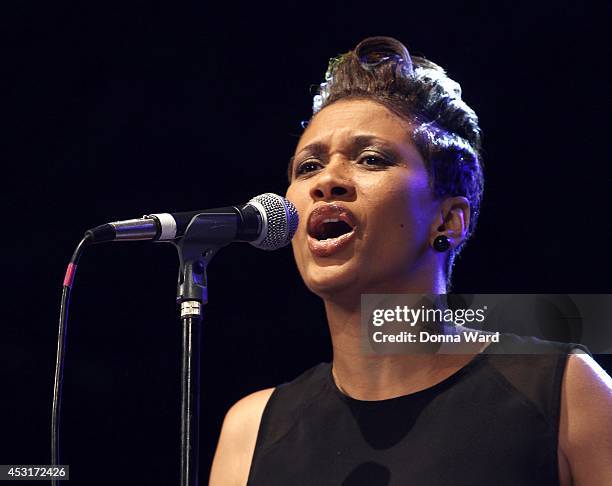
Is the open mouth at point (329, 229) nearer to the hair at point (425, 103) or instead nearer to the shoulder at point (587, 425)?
the hair at point (425, 103)

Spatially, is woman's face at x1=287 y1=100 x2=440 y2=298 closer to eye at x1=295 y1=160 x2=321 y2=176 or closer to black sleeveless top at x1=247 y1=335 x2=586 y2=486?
eye at x1=295 y1=160 x2=321 y2=176

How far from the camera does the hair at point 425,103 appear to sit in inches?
113

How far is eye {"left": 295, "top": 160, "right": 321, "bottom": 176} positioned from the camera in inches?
113

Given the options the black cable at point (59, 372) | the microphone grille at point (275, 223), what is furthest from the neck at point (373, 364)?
the black cable at point (59, 372)

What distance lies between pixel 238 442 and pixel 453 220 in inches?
44.7

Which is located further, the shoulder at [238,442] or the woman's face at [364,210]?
the shoulder at [238,442]

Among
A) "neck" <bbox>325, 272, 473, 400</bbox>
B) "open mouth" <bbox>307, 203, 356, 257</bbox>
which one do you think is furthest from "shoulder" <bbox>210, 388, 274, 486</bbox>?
"open mouth" <bbox>307, 203, 356, 257</bbox>

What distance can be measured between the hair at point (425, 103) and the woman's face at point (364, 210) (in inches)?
3.0

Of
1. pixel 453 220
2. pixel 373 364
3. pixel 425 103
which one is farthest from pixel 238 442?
pixel 425 103

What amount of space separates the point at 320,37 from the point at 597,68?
4.13 feet

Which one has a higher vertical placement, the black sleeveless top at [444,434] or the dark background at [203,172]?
the dark background at [203,172]

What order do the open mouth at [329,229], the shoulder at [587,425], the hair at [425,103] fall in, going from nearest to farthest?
1. the shoulder at [587,425]
2. the open mouth at [329,229]
3. the hair at [425,103]

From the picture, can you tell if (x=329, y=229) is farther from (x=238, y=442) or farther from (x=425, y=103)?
(x=238, y=442)

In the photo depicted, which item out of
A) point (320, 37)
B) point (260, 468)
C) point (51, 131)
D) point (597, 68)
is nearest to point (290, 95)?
point (320, 37)
